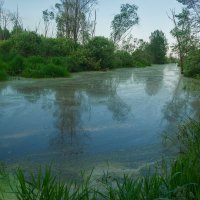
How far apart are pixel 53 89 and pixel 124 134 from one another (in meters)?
→ 5.73

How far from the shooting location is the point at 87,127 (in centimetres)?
618

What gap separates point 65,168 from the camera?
4125 millimetres

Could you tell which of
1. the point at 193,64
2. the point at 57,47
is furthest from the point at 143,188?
the point at 57,47

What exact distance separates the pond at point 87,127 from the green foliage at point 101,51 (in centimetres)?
1288

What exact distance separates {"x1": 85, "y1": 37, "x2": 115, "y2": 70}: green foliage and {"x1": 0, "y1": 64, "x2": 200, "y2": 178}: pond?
12.9 metres

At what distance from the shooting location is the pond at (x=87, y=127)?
447 centimetres

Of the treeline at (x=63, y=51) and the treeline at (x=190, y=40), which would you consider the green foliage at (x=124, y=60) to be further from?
the treeline at (x=190, y=40)

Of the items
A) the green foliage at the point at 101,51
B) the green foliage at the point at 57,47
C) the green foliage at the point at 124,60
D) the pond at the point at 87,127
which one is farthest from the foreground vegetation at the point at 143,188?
the green foliage at the point at 124,60

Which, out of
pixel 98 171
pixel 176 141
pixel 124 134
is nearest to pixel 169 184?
pixel 98 171

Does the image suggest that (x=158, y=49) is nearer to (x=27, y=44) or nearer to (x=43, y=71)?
(x=27, y=44)

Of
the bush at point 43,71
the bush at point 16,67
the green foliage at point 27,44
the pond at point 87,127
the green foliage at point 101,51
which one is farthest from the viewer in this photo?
the green foliage at point 101,51

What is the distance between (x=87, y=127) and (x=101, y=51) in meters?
17.7

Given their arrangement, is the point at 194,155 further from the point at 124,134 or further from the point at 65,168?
the point at 124,134

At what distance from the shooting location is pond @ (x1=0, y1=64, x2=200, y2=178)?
4.47 meters
